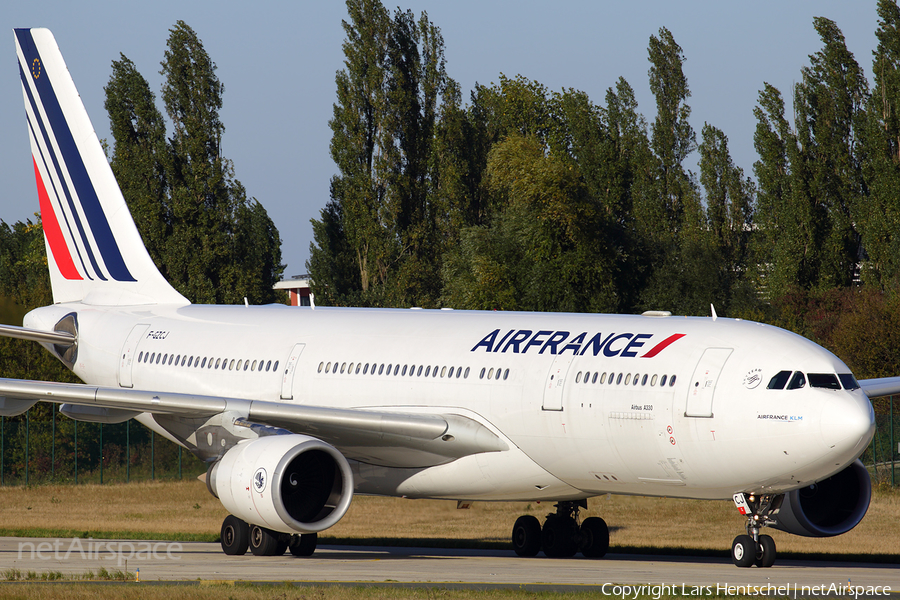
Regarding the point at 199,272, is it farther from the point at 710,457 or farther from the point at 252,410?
the point at 710,457

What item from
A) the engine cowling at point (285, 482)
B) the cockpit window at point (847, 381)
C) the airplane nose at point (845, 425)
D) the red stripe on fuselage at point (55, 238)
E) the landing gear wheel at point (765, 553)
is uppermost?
the red stripe on fuselage at point (55, 238)

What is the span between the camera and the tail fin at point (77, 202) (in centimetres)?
2662

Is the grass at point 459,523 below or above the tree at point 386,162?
below

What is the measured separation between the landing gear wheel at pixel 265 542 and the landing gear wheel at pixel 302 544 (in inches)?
6.4

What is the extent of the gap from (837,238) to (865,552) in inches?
1077

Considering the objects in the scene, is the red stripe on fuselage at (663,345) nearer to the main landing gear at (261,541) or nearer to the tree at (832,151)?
the main landing gear at (261,541)

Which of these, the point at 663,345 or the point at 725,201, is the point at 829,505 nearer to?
the point at 663,345

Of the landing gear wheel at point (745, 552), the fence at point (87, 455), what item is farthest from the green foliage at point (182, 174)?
the landing gear wheel at point (745, 552)

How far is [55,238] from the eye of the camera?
90.9ft

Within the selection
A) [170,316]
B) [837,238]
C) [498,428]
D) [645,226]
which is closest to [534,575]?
[498,428]

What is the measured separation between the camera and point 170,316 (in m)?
25.1

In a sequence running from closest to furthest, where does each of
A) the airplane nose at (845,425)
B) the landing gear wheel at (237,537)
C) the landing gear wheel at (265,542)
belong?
the airplane nose at (845,425) < the landing gear wheel at (265,542) < the landing gear wheel at (237,537)

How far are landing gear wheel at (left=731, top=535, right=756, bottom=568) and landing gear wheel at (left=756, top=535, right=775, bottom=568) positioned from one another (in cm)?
8

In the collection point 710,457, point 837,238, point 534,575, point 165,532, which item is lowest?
point 165,532
